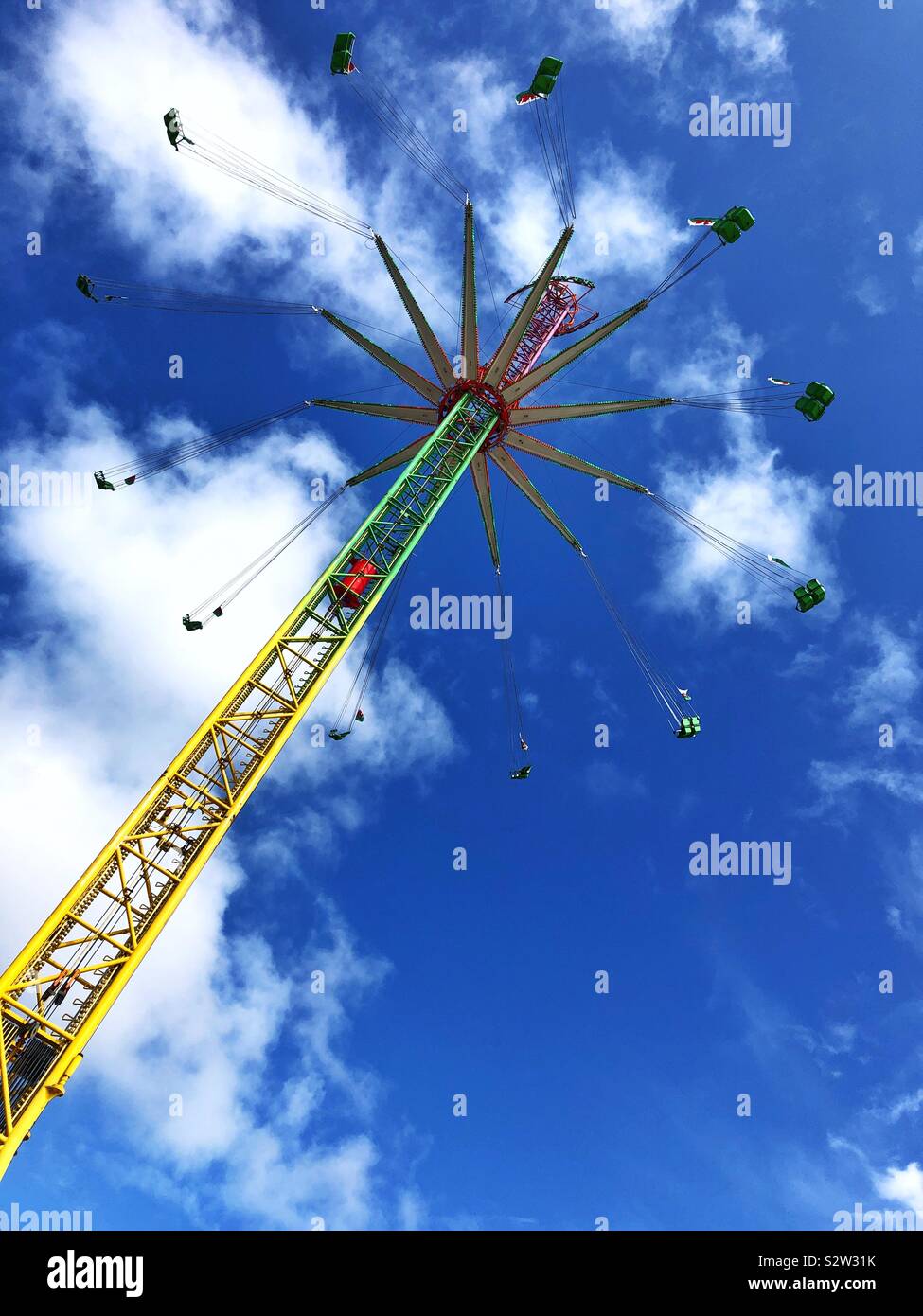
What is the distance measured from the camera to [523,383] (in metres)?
33.7

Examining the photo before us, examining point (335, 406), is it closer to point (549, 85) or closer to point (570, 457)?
point (570, 457)

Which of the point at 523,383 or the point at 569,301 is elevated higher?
the point at 569,301

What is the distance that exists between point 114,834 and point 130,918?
2284 mm

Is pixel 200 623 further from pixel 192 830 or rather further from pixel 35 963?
pixel 35 963

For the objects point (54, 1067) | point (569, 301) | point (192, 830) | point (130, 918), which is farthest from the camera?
point (569, 301)

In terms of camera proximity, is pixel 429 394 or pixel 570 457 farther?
pixel 429 394

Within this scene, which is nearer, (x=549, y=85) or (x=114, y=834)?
(x=114, y=834)
